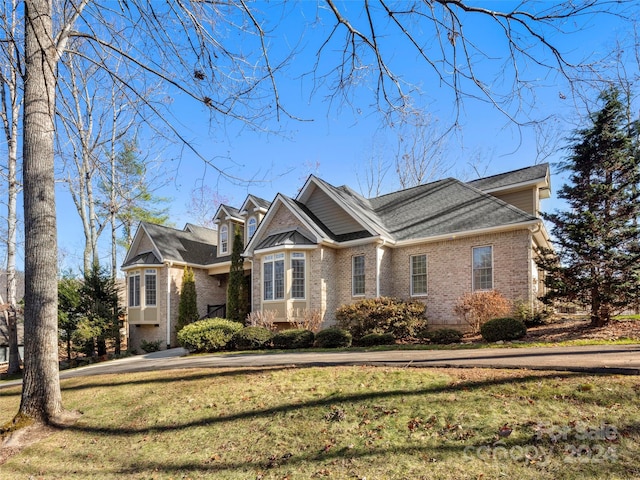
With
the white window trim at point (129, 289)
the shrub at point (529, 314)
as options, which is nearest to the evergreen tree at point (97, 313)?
the white window trim at point (129, 289)

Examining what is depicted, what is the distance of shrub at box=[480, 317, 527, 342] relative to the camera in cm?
1102

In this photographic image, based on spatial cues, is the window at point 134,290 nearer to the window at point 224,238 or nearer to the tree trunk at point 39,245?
the window at point 224,238

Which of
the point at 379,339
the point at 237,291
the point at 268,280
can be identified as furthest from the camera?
the point at 237,291

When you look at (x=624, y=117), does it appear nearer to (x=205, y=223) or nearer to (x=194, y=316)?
(x=194, y=316)

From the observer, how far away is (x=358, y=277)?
17516mm

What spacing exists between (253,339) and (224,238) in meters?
11.1

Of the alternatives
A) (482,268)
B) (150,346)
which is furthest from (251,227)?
(482,268)

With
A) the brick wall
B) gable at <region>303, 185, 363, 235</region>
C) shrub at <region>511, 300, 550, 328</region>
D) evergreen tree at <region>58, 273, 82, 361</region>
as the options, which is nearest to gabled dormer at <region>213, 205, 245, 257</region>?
gable at <region>303, 185, 363, 235</region>

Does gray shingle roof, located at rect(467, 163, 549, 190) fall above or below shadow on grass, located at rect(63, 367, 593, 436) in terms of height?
above

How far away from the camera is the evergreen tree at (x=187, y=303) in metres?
21.1

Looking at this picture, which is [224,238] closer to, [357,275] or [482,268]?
[357,275]

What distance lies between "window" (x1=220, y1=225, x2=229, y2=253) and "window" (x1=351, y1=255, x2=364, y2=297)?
379 inches

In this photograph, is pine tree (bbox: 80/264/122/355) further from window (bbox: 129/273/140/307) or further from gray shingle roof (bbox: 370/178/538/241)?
gray shingle roof (bbox: 370/178/538/241)

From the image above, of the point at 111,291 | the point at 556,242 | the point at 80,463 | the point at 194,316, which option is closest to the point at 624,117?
the point at 556,242
